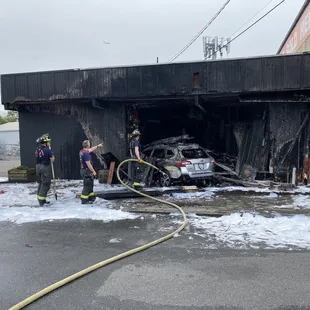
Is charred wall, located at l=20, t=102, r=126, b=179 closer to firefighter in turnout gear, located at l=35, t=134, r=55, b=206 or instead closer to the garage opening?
the garage opening

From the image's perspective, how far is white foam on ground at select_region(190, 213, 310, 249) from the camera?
5.46 m

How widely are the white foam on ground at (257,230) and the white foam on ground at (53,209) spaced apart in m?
1.97

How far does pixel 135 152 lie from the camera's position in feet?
34.2

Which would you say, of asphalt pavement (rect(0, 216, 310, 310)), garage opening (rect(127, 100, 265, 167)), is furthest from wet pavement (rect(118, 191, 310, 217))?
garage opening (rect(127, 100, 265, 167))

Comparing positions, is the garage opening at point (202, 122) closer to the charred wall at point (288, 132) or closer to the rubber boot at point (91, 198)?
the charred wall at point (288, 132)

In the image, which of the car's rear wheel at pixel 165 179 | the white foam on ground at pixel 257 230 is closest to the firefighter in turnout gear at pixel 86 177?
the white foam on ground at pixel 257 230

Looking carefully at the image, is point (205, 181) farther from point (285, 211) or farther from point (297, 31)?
point (297, 31)

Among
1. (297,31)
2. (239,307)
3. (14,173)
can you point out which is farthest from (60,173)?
(297,31)

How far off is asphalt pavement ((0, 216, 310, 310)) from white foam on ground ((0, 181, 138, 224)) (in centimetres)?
121

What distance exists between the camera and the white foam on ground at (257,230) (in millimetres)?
5461

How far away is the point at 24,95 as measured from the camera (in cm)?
1309

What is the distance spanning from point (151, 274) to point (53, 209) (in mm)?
4577

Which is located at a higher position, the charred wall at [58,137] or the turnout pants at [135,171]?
the charred wall at [58,137]

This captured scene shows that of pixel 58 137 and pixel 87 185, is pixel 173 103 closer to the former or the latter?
pixel 58 137
